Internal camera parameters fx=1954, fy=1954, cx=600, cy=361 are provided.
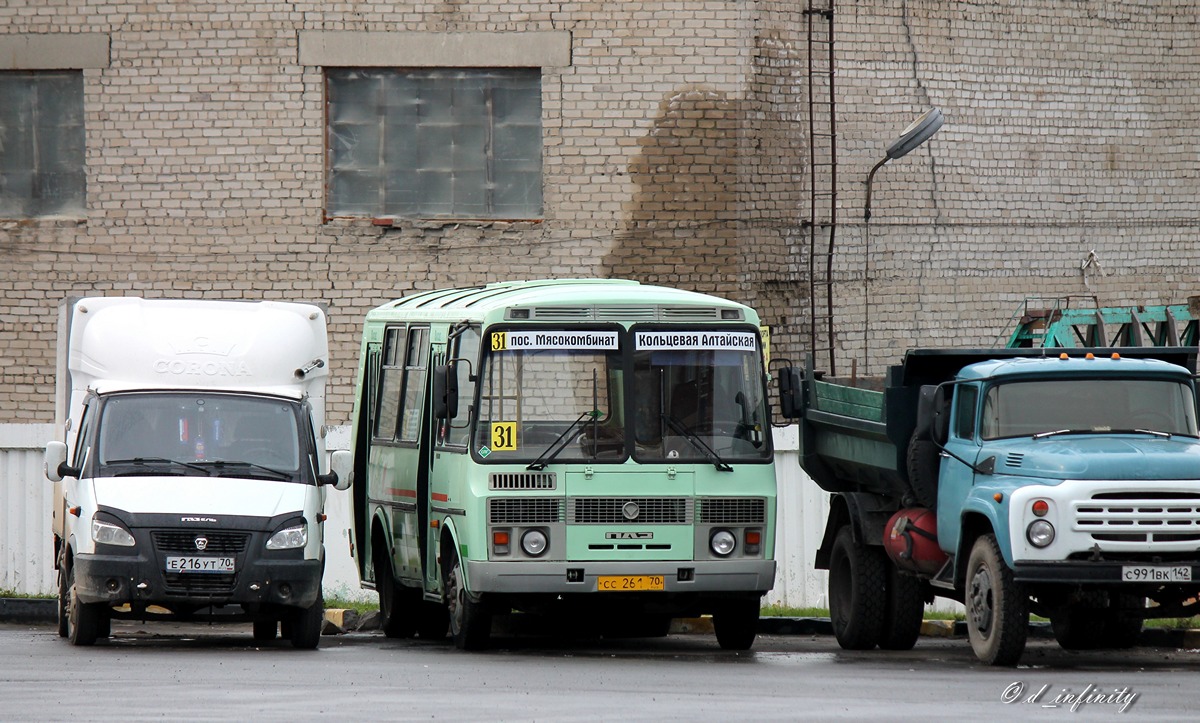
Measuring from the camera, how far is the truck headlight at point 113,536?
46.3 ft

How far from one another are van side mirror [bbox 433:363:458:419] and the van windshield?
149 cm

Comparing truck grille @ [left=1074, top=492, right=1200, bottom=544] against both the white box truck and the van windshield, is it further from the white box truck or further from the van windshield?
the van windshield

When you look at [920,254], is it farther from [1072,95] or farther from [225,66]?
[225,66]

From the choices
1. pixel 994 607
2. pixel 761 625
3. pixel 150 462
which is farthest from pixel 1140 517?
pixel 150 462

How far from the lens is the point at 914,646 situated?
15.7m

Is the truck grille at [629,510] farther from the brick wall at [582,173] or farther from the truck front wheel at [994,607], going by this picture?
the brick wall at [582,173]

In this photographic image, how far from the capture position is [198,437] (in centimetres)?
1484

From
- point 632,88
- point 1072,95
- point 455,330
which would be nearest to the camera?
point 455,330

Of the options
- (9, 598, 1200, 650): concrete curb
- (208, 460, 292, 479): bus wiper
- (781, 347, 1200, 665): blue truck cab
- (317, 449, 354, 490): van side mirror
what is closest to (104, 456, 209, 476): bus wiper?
(208, 460, 292, 479): bus wiper

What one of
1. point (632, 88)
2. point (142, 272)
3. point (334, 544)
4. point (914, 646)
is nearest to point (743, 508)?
point (914, 646)

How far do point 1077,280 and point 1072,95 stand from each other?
87.2 inches

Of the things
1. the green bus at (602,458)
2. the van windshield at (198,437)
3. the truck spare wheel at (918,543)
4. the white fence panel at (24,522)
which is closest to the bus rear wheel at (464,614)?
the green bus at (602,458)

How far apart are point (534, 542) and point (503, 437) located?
2.56 feet

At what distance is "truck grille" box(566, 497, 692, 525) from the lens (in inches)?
545
